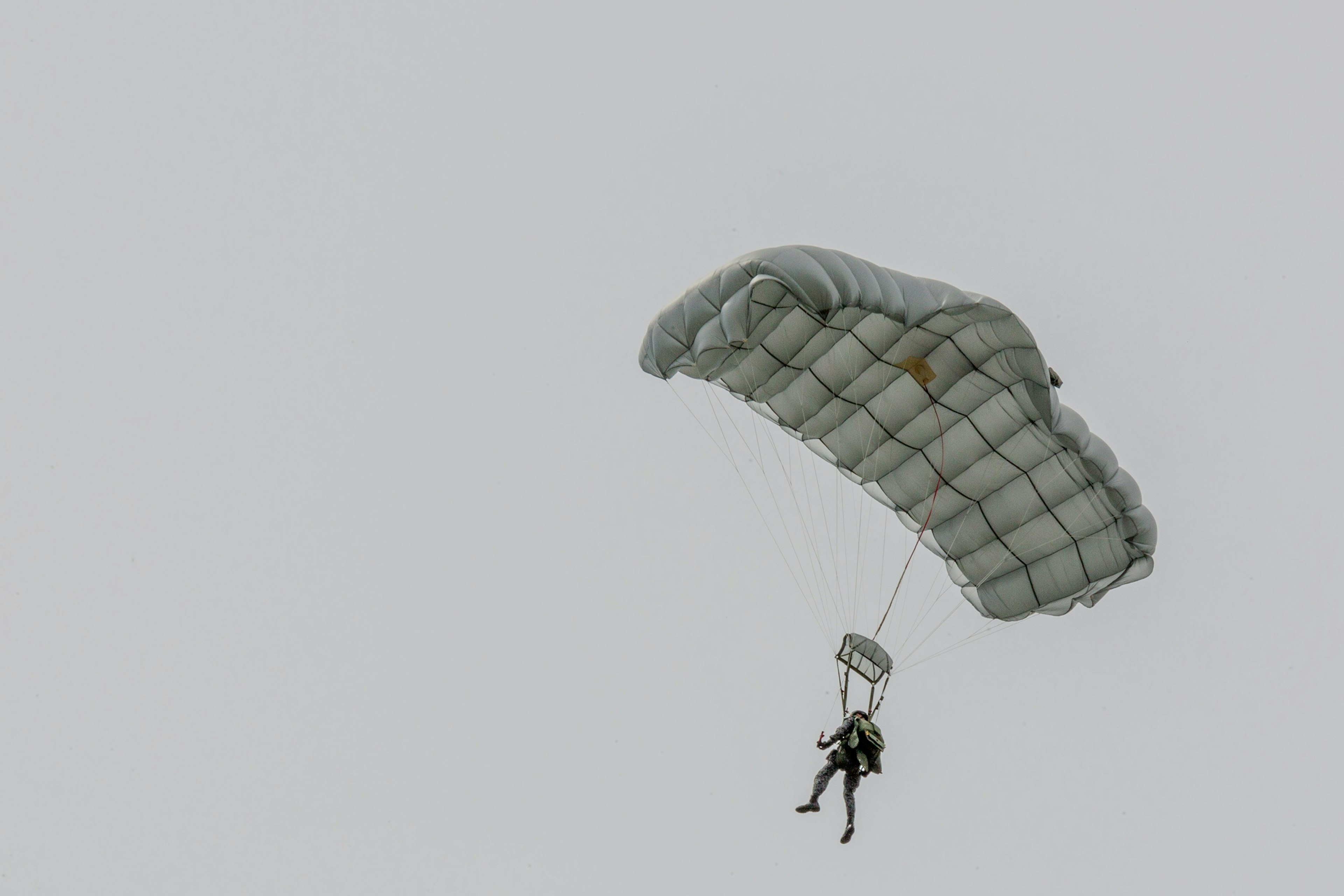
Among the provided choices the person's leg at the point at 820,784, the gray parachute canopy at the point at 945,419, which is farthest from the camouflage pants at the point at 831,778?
the gray parachute canopy at the point at 945,419

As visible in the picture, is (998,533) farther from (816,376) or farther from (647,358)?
(647,358)

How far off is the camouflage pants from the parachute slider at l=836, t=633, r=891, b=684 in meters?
0.85

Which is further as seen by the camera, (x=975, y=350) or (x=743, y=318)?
(x=975, y=350)

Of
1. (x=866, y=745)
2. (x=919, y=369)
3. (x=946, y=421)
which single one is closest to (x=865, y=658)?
(x=866, y=745)

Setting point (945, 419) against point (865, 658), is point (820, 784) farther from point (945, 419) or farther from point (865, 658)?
point (945, 419)

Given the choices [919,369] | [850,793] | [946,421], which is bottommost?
[850,793]

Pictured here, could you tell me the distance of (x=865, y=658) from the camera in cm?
1151

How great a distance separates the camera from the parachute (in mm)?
9539

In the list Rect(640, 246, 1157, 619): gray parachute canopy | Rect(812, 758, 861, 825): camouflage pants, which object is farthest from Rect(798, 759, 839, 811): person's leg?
Rect(640, 246, 1157, 619): gray parachute canopy

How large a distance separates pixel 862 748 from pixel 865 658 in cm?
90

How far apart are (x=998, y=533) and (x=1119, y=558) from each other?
1183mm

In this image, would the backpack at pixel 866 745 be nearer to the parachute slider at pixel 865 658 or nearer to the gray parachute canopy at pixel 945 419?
the parachute slider at pixel 865 658

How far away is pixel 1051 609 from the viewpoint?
12.0 meters

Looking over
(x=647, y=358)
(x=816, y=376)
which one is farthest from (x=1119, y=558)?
(x=647, y=358)
